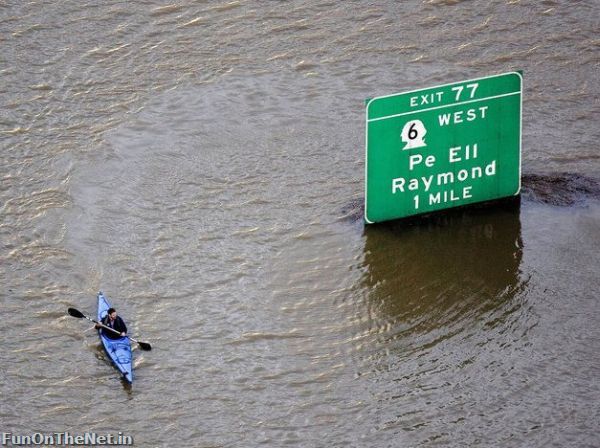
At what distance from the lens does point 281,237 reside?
1952cm

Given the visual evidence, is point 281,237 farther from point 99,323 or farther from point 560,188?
point 560,188

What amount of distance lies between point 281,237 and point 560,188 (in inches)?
177

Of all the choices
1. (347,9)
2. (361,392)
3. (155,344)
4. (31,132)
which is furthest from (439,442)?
(347,9)

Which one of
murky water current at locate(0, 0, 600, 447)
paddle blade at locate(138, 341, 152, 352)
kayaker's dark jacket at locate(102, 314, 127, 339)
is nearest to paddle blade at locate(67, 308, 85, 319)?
murky water current at locate(0, 0, 600, 447)

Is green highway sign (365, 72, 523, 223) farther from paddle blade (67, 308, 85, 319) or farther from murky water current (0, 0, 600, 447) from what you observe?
paddle blade (67, 308, 85, 319)

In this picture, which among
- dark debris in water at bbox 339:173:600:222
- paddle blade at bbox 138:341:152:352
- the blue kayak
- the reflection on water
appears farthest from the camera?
dark debris in water at bbox 339:173:600:222

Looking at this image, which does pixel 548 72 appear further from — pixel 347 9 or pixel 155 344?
pixel 155 344

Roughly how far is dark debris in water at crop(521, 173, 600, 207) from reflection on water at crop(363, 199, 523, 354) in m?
0.48

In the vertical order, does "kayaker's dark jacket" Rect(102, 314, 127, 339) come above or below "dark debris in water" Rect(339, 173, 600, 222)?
below

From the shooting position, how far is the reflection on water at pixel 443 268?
711 inches

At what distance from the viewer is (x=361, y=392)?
16703mm

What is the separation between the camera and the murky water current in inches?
648

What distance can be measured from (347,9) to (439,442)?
11.4m

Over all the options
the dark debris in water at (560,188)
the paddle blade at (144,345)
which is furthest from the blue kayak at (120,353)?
the dark debris in water at (560,188)
